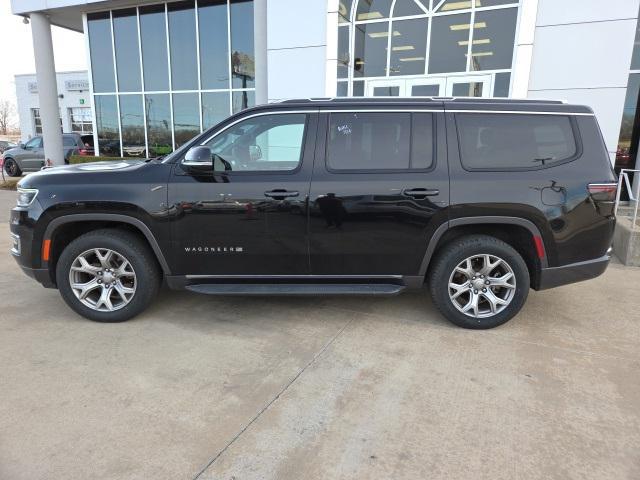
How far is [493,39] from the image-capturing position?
29.7 feet

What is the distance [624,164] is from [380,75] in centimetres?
552

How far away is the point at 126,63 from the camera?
48.6 feet

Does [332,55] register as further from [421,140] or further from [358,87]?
[421,140]

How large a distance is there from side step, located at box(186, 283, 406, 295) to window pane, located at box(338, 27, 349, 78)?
7.48 metres

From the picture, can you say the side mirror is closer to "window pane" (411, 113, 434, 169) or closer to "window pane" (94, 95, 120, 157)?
"window pane" (411, 113, 434, 169)

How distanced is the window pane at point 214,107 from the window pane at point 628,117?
10.4 meters

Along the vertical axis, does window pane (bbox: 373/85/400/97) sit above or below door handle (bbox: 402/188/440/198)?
above

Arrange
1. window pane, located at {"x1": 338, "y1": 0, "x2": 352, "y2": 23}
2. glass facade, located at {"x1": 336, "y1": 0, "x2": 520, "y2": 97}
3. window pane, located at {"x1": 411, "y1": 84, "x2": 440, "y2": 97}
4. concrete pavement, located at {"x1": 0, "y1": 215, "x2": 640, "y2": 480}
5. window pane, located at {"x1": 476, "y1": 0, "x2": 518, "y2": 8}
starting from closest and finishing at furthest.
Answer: concrete pavement, located at {"x1": 0, "y1": 215, "x2": 640, "y2": 480}, window pane, located at {"x1": 476, "y1": 0, "x2": 518, "y2": 8}, glass facade, located at {"x1": 336, "y1": 0, "x2": 520, "y2": 97}, window pane, located at {"x1": 411, "y1": 84, "x2": 440, "y2": 97}, window pane, located at {"x1": 338, "y1": 0, "x2": 352, "y2": 23}

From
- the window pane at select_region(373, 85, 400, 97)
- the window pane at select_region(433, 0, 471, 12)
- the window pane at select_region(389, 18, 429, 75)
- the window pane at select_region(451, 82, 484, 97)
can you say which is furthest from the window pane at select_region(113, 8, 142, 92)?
the window pane at select_region(451, 82, 484, 97)

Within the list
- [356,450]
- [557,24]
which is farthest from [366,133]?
[557,24]

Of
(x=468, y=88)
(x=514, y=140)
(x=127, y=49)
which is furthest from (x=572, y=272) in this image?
(x=127, y=49)

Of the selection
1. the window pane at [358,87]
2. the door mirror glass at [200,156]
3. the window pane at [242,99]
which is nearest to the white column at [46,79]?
the window pane at [242,99]

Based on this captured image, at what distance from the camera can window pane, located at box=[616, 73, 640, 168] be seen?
29.2 feet

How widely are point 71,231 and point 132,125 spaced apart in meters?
12.7
